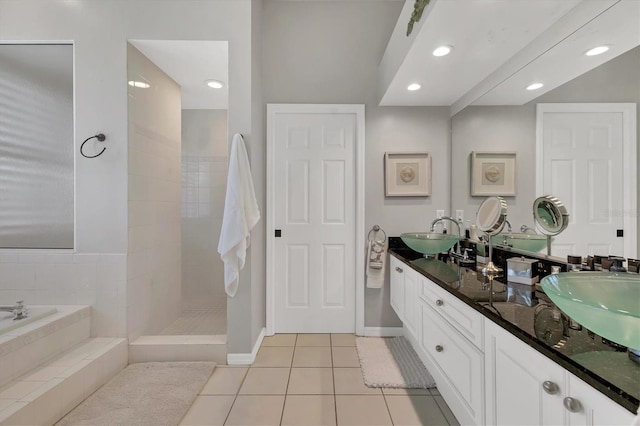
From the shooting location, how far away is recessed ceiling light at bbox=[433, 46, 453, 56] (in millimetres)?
1690

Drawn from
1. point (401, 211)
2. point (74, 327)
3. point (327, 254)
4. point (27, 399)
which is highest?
point (401, 211)

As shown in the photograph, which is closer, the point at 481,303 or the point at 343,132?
the point at 481,303

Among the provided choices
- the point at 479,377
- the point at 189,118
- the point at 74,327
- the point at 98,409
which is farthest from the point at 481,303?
the point at 189,118

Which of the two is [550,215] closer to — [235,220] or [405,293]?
[405,293]

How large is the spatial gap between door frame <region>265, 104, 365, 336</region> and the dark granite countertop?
1140mm

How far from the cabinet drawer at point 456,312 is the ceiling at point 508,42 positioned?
122 centimetres

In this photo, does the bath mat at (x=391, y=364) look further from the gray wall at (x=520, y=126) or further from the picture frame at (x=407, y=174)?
the picture frame at (x=407, y=174)

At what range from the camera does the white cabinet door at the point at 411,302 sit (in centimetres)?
191

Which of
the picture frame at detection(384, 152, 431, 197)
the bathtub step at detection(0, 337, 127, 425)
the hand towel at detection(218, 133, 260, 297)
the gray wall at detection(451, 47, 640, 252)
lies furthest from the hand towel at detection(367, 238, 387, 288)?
the bathtub step at detection(0, 337, 127, 425)

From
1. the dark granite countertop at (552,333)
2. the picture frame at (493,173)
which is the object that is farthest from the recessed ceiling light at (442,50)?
the dark granite countertop at (552,333)

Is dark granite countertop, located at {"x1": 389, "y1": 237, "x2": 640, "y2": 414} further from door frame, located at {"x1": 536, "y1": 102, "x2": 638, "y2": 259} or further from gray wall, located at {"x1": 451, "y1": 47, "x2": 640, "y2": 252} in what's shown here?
gray wall, located at {"x1": 451, "y1": 47, "x2": 640, "y2": 252}

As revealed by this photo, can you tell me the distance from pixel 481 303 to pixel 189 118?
3608mm

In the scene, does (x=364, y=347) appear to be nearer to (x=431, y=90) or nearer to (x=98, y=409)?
(x=98, y=409)

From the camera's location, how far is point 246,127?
2.21 metres
